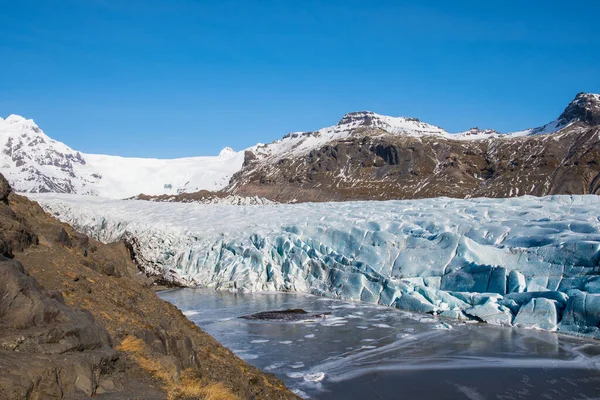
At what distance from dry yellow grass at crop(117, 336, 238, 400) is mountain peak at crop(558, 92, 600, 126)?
153 m

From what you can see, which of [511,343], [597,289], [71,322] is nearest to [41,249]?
[71,322]

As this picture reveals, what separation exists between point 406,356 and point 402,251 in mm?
7627

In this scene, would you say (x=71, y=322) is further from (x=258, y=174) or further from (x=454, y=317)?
(x=258, y=174)

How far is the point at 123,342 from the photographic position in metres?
6.23

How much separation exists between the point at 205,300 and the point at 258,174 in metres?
117

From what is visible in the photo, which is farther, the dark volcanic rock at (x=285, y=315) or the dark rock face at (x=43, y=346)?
the dark volcanic rock at (x=285, y=315)

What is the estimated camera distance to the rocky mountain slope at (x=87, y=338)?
457cm

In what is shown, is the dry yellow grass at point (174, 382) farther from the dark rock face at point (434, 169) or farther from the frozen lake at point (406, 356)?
the dark rock face at point (434, 169)

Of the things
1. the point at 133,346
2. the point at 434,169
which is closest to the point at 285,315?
the point at 133,346

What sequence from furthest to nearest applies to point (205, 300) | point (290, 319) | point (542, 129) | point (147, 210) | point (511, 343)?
point (542, 129), point (147, 210), point (205, 300), point (290, 319), point (511, 343)

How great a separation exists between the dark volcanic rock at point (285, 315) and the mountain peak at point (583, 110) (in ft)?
471

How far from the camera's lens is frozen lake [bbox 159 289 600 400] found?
10562 millimetres

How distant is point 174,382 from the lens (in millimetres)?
5770

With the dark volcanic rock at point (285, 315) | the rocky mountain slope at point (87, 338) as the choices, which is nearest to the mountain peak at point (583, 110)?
the dark volcanic rock at point (285, 315)
